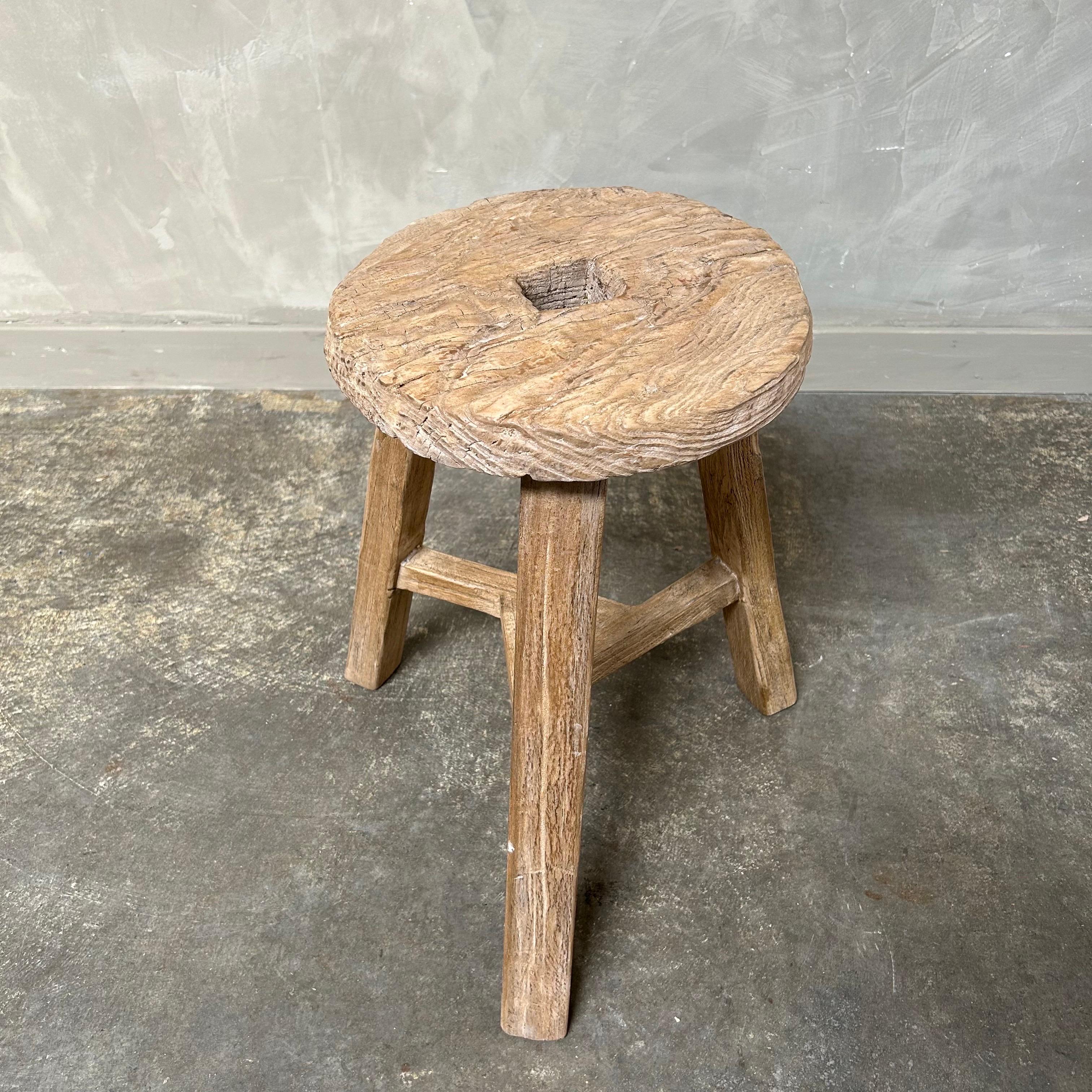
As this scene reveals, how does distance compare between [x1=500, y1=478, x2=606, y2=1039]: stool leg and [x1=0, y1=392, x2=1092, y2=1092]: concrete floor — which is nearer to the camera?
[x1=500, y1=478, x2=606, y2=1039]: stool leg

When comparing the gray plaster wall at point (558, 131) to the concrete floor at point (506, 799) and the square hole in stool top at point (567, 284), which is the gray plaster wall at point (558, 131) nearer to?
the concrete floor at point (506, 799)

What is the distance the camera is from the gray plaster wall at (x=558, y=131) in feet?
7.97

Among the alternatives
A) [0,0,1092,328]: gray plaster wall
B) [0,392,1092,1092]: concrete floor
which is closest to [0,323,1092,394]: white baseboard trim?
[0,0,1092,328]: gray plaster wall

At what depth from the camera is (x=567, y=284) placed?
59.3 inches

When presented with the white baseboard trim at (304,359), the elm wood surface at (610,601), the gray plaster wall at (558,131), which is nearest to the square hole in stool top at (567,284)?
the elm wood surface at (610,601)

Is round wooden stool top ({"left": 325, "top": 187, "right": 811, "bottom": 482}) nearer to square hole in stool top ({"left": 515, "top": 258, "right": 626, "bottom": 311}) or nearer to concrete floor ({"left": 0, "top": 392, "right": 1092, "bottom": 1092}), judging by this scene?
square hole in stool top ({"left": 515, "top": 258, "right": 626, "bottom": 311})

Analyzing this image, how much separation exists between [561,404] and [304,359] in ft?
6.71

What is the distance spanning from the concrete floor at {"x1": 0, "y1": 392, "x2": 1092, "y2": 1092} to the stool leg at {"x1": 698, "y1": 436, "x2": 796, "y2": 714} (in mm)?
79

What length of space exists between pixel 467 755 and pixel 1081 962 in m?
1.08

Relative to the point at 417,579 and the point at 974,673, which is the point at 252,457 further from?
the point at 974,673

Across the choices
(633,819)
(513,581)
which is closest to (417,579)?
(513,581)

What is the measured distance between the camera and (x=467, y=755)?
1.91 m

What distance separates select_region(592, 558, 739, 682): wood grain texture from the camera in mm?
1688

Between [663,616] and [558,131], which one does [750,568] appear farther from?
[558,131]
